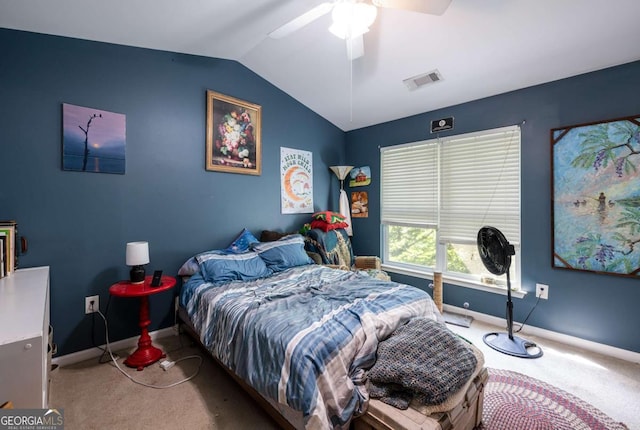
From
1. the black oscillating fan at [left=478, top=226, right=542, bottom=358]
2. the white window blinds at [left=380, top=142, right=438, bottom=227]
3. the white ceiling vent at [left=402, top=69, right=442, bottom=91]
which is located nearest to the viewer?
the black oscillating fan at [left=478, top=226, right=542, bottom=358]

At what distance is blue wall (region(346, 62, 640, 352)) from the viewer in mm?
2279

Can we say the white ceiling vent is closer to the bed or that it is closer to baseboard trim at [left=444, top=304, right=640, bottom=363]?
the bed

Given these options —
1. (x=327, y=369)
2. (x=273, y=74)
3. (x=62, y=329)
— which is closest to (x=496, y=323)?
(x=327, y=369)

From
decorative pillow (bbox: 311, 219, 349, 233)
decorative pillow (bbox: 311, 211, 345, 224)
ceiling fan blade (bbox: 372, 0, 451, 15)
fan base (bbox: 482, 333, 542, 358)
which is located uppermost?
ceiling fan blade (bbox: 372, 0, 451, 15)

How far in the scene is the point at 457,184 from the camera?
3170 millimetres

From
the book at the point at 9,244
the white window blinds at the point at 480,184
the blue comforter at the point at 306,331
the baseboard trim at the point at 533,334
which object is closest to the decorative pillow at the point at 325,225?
the blue comforter at the point at 306,331

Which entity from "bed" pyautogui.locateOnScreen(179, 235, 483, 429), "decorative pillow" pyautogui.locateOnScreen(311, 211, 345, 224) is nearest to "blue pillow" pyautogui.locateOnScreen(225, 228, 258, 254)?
"bed" pyautogui.locateOnScreen(179, 235, 483, 429)

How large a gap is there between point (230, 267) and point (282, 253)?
552 mm

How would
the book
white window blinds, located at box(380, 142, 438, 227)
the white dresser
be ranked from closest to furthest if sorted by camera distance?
the white dresser, the book, white window blinds, located at box(380, 142, 438, 227)

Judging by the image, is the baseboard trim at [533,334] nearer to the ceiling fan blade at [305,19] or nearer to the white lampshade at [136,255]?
the white lampshade at [136,255]

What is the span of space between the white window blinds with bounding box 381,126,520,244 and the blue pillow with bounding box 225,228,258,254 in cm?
181

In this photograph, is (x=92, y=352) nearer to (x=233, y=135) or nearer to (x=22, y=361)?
(x=22, y=361)

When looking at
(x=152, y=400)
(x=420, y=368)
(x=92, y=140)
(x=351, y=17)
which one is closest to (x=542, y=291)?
(x=420, y=368)

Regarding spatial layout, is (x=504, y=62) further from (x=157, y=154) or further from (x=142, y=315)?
(x=142, y=315)
